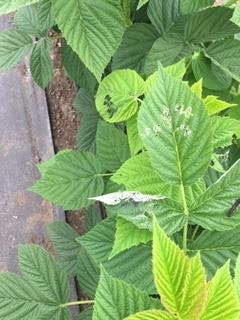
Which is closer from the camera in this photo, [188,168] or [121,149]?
[188,168]

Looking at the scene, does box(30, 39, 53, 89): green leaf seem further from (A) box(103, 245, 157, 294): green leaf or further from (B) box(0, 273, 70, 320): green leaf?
(A) box(103, 245, 157, 294): green leaf

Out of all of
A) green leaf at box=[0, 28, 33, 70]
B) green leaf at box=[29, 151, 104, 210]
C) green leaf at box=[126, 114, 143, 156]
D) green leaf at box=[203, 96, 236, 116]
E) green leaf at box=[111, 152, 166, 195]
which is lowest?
green leaf at box=[29, 151, 104, 210]

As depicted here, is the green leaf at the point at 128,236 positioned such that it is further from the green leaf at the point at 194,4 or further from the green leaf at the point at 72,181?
the green leaf at the point at 194,4

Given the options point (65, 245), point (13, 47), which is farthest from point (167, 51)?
point (65, 245)

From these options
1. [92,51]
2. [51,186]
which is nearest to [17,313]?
[51,186]

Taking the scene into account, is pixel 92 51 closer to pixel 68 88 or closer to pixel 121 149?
pixel 121 149

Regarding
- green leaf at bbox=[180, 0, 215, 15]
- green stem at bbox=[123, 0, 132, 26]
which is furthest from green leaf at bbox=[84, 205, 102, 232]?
green leaf at bbox=[180, 0, 215, 15]

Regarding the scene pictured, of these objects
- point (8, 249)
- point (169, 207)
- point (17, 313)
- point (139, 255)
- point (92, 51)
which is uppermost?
point (92, 51)
